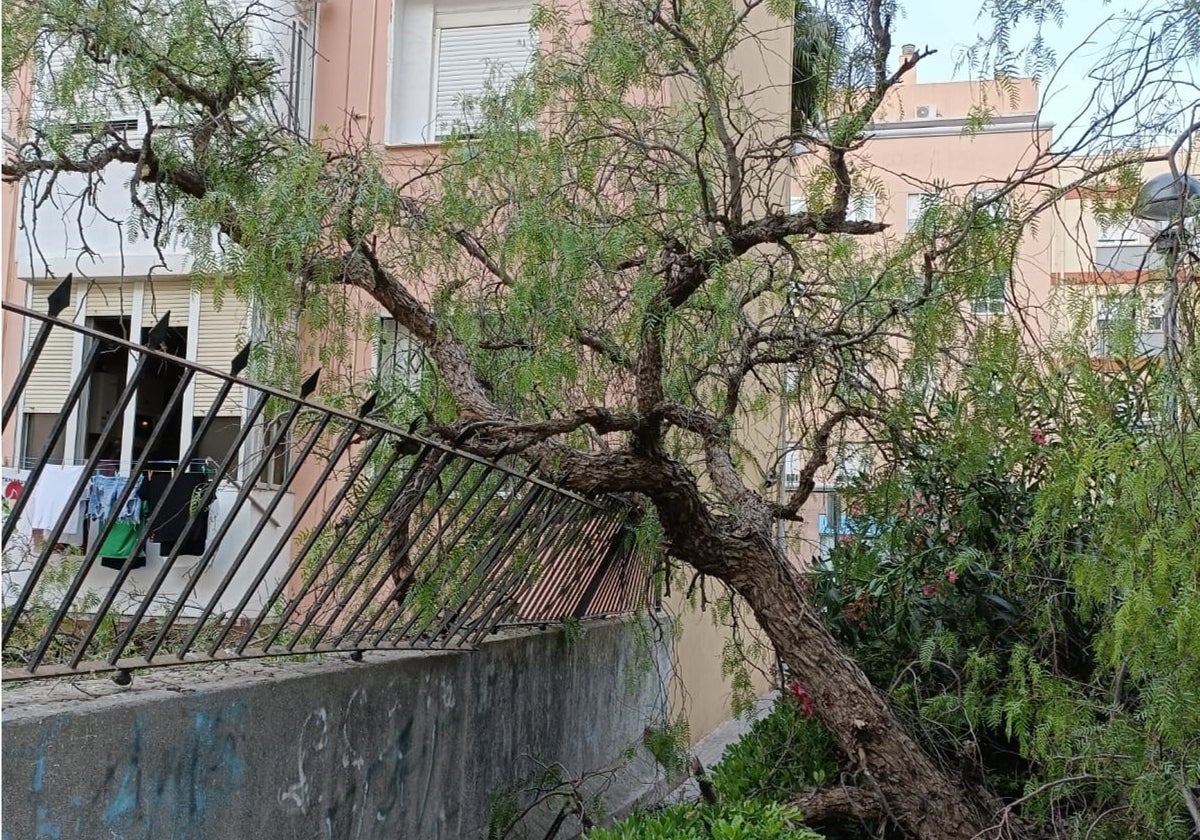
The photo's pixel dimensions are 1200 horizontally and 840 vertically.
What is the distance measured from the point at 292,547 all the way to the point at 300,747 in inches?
234

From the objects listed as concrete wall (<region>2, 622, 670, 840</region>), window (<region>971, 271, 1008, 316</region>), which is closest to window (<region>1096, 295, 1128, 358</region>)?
window (<region>971, 271, 1008, 316</region>)

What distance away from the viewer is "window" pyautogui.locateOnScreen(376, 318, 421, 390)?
6562 millimetres

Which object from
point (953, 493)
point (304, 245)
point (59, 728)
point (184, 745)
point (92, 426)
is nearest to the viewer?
point (59, 728)

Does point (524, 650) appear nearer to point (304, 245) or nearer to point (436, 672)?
point (436, 672)

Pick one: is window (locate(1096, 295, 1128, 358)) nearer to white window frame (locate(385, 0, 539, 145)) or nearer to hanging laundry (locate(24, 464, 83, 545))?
white window frame (locate(385, 0, 539, 145))

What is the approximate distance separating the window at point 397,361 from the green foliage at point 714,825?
2669mm

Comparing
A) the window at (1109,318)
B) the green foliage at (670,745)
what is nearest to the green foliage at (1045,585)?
the window at (1109,318)

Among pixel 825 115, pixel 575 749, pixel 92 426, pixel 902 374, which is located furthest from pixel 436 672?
pixel 92 426

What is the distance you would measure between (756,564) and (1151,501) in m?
2.75

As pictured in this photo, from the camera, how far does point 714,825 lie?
4.84 metres

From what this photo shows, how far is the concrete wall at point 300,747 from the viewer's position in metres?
3.28

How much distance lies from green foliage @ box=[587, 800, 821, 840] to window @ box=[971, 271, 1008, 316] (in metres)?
2.62

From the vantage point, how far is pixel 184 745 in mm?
3762

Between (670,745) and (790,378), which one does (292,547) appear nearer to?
(670,745)
